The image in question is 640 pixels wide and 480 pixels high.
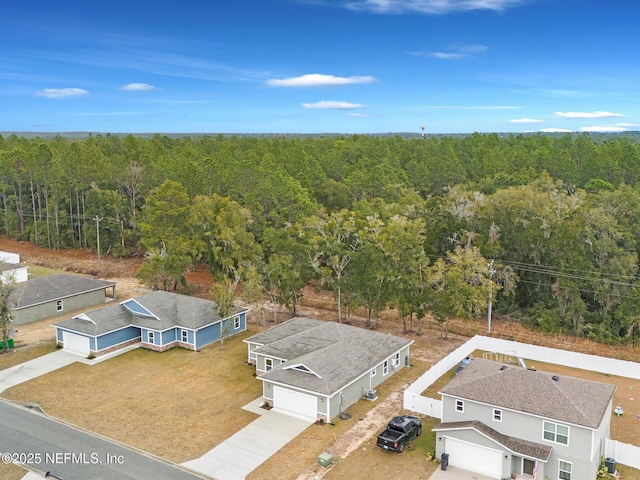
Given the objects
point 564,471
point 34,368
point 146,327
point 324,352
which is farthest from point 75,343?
point 564,471

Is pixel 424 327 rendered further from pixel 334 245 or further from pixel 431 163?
pixel 431 163

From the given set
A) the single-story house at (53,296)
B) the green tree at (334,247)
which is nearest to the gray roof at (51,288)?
the single-story house at (53,296)

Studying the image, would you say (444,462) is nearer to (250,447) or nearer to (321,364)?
(321,364)

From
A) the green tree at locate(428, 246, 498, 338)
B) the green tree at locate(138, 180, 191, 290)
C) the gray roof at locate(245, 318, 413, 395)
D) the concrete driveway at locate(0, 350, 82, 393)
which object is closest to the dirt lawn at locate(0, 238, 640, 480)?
the concrete driveway at locate(0, 350, 82, 393)

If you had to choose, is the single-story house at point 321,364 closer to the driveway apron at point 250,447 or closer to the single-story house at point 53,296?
the driveway apron at point 250,447

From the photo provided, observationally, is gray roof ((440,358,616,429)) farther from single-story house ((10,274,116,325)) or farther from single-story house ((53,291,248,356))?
single-story house ((10,274,116,325))

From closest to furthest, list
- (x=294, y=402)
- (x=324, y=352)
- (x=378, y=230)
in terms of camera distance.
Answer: (x=294, y=402) → (x=324, y=352) → (x=378, y=230)
